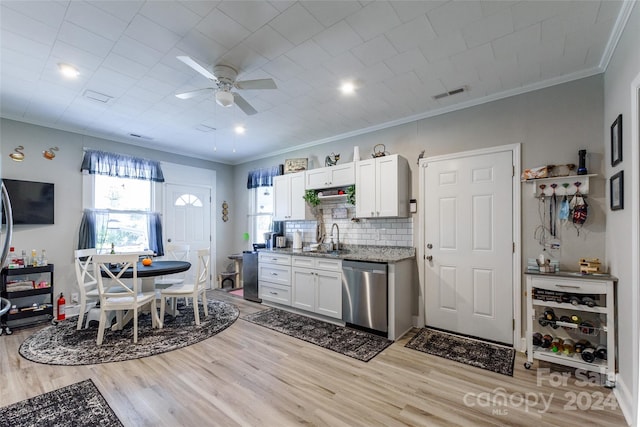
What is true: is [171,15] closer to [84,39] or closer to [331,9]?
[84,39]

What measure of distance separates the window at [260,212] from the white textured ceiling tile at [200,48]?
358 centimetres

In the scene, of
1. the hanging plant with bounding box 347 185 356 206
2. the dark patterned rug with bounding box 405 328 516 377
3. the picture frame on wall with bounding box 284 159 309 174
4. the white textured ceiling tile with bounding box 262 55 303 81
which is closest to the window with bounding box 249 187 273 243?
the picture frame on wall with bounding box 284 159 309 174

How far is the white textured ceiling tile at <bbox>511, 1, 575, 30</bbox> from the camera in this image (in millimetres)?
1965

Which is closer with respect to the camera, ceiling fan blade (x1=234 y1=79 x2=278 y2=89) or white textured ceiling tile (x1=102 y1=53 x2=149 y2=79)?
ceiling fan blade (x1=234 y1=79 x2=278 y2=89)

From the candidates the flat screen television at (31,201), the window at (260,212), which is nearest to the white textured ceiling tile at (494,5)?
the window at (260,212)

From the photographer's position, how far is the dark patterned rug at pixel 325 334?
123 inches

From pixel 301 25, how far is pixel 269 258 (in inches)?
136

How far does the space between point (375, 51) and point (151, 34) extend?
1.82 meters

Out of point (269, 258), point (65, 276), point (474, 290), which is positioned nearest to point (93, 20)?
point (269, 258)

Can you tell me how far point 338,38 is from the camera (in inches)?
91.7

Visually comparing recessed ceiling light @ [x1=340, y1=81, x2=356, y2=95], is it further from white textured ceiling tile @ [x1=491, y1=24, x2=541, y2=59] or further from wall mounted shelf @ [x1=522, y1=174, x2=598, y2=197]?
wall mounted shelf @ [x1=522, y1=174, x2=598, y2=197]

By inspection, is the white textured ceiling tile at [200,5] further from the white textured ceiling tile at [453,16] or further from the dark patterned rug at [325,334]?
the dark patterned rug at [325,334]

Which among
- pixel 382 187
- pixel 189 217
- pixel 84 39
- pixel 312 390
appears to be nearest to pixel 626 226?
pixel 382 187

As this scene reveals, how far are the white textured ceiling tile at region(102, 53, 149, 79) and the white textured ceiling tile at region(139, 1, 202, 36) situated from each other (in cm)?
75
